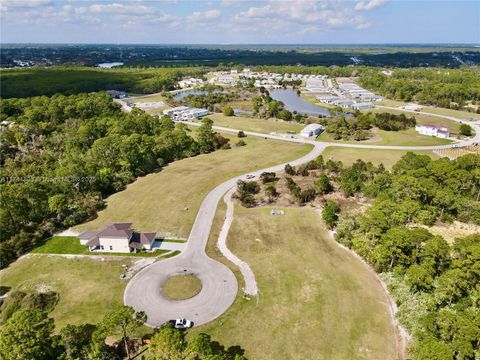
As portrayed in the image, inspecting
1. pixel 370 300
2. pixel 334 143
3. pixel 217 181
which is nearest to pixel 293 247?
pixel 370 300

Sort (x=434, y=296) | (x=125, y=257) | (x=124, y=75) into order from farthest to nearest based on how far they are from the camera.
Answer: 1. (x=124, y=75)
2. (x=125, y=257)
3. (x=434, y=296)

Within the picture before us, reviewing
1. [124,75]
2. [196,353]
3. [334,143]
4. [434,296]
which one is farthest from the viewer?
[124,75]

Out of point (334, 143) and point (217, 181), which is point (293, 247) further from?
point (334, 143)

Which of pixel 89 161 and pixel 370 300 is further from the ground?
pixel 89 161

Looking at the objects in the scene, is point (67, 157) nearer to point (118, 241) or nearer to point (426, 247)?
point (118, 241)

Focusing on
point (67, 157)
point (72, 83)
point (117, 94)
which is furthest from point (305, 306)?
point (72, 83)

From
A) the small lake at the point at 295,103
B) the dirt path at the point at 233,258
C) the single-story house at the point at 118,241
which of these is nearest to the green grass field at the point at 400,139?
the small lake at the point at 295,103

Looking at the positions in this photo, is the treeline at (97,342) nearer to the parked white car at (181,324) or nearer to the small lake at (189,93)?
the parked white car at (181,324)

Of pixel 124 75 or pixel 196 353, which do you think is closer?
pixel 196 353
